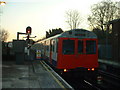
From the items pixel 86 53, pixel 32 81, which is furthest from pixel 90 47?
pixel 32 81

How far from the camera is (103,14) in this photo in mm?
42500

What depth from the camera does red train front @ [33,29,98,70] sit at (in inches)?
437

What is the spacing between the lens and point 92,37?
1160cm

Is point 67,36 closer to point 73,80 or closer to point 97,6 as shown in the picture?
point 73,80

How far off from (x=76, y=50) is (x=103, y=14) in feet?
109

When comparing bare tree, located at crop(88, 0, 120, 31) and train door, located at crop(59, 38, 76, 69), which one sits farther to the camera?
bare tree, located at crop(88, 0, 120, 31)

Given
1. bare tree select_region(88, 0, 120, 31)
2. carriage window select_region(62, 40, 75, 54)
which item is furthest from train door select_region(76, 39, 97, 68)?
bare tree select_region(88, 0, 120, 31)

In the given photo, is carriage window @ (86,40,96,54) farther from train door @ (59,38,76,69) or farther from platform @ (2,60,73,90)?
platform @ (2,60,73,90)

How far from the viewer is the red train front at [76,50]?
36.4ft

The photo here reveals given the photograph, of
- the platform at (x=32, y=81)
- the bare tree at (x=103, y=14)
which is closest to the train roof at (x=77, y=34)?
the platform at (x=32, y=81)

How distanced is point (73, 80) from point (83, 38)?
110 inches

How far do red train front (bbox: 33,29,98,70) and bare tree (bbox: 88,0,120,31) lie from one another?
3085 centimetres

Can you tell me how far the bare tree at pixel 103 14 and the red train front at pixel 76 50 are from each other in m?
30.8

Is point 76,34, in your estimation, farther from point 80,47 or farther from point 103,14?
point 103,14
